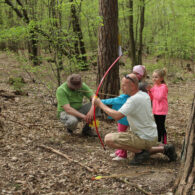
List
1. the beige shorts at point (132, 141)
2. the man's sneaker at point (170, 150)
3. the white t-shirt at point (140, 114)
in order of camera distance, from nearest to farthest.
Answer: the white t-shirt at point (140, 114) < the beige shorts at point (132, 141) < the man's sneaker at point (170, 150)

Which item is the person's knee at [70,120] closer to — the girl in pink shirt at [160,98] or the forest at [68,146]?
the forest at [68,146]

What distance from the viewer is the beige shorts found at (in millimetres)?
3209

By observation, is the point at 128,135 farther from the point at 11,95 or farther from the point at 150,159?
the point at 11,95

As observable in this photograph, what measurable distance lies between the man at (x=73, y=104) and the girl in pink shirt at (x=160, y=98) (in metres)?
1.26

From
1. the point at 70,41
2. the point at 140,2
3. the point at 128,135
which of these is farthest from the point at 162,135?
the point at 140,2

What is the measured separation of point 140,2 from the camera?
1321 centimetres

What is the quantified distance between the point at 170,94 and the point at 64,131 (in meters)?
7.28

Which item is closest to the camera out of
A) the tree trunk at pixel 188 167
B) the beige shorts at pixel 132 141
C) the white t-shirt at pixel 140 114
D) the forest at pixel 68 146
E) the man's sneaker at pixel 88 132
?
the tree trunk at pixel 188 167

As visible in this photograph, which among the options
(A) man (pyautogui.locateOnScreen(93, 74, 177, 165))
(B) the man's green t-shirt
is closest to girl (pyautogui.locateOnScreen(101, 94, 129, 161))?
(A) man (pyautogui.locateOnScreen(93, 74, 177, 165))

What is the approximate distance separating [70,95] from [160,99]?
1.75 m

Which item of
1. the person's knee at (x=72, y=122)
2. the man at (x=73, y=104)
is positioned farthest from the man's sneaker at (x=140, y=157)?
the person's knee at (x=72, y=122)

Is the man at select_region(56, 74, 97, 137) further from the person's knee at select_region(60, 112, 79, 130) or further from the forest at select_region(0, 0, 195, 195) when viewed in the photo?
the forest at select_region(0, 0, 195, 195)

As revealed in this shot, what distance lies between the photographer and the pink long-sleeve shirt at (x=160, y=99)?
4.28 m

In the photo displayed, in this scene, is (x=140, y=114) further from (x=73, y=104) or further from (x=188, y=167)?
(x=73, y=104)
